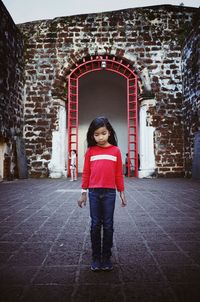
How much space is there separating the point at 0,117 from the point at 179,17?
26.0 ft

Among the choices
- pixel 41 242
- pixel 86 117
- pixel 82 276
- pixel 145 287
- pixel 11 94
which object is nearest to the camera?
pixel 145 287

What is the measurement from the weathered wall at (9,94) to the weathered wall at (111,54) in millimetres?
598

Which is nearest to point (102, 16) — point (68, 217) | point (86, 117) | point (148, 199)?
point (86, 117)

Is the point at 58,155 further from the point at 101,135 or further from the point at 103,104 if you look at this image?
the point at 101,135

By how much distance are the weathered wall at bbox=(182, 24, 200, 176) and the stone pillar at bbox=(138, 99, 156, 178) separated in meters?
1.26

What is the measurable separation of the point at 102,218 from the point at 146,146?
8400 mm

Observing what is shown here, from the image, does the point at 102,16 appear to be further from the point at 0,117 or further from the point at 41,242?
the point at 41,242

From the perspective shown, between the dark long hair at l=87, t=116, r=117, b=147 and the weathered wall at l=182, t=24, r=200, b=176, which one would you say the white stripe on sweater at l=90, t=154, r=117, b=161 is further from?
the weathered wall at l=182, t=24, r=200, b=176

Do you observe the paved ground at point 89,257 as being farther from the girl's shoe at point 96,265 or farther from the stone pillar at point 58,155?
the stone pillar at point 58,155

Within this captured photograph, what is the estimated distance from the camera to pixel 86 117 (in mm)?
15023

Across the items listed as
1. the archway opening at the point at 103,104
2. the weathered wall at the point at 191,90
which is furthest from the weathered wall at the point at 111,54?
the archway opening at the point at 103,104

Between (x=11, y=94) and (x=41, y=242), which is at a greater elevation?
(x=11, y=94)

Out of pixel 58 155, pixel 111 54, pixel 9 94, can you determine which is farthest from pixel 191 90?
pixel 9 94

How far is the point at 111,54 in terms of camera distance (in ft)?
34.1
